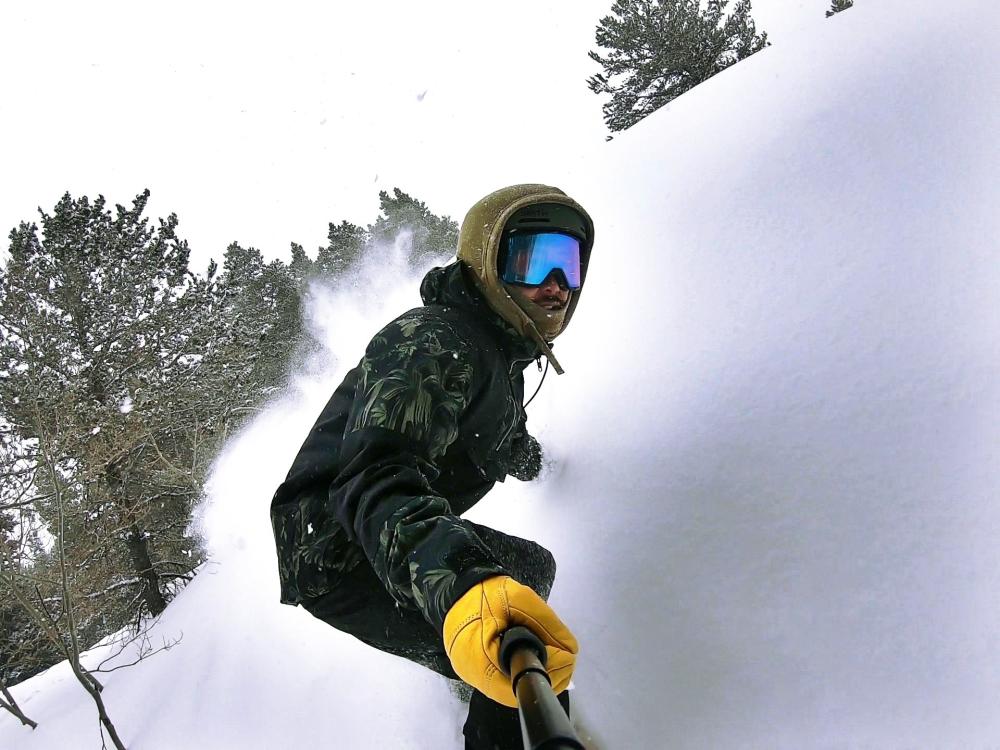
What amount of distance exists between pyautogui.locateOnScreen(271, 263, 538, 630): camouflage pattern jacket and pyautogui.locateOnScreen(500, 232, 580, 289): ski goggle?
0.15 m

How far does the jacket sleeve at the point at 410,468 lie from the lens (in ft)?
3.48

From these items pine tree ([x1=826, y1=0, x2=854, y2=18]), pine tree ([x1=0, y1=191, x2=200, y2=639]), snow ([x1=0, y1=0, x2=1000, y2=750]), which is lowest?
snow ([x1=0, y1=0, x2=1000, y2=750])

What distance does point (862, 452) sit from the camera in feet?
5.67

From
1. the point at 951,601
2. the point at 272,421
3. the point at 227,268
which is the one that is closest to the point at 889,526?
the point at 951,601

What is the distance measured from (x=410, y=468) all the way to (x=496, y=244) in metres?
0.78

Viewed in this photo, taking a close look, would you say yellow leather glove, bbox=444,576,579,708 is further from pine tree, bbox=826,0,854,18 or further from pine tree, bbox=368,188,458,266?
pine tree, bbox=826,0,854,18

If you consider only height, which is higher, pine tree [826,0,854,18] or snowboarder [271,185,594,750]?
pine tree [826,0,854,18]

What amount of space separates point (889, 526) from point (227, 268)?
62.2 feet

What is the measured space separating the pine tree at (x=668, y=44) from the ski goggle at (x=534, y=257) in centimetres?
1579

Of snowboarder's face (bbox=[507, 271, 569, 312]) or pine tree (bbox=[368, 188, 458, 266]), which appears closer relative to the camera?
snowboarder's face (bbox=[507, 271, 569, 312])

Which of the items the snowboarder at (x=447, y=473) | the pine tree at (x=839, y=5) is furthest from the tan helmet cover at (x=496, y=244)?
the pine tree at (x=839, y=5)

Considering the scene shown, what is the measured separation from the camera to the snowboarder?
102 cm

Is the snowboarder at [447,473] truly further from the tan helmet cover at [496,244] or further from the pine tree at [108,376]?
the pine tree at [108,376]

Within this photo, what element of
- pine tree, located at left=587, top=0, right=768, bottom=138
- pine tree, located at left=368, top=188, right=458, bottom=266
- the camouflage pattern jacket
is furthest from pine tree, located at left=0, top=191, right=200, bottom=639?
pine tree, located at left=587, top=0, right=768, bottom=138
